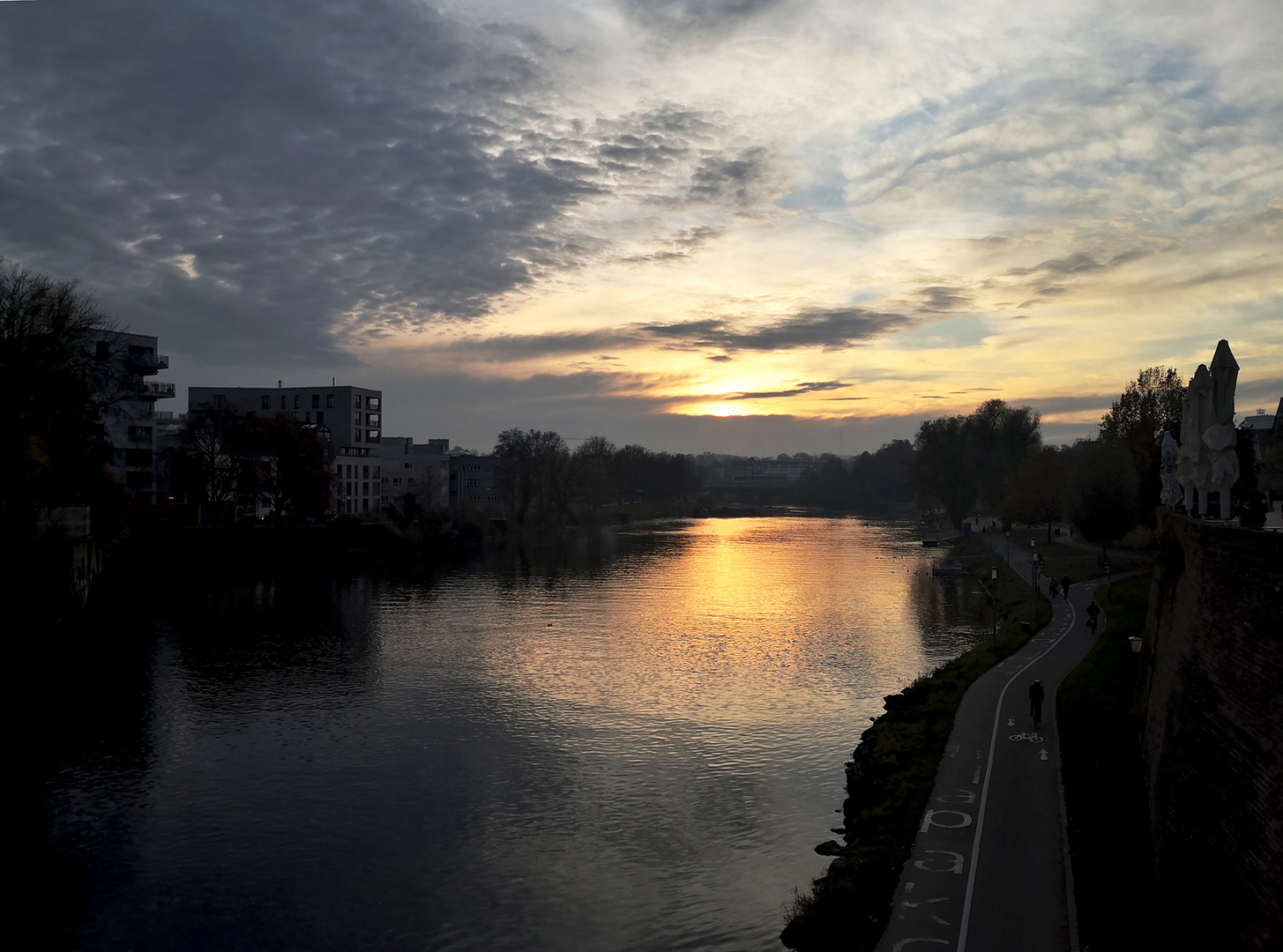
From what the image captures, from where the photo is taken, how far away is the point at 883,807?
21.9 meters

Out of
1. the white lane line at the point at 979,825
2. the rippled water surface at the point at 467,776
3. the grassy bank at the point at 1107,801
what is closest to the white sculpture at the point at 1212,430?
the grassy bank at the point at 1107,801

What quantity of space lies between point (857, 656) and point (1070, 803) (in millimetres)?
24088

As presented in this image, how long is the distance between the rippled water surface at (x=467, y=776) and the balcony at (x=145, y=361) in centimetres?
4943

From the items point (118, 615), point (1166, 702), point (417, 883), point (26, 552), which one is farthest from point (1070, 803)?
point (118, 615)

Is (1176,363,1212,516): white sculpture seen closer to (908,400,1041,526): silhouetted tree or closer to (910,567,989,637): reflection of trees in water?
(910,567,989,637): reflection of trees in water

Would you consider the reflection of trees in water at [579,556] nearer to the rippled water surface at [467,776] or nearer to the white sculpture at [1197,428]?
the rippled water surface at [467,776]

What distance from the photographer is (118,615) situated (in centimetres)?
5706

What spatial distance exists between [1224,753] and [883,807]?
8.59 m

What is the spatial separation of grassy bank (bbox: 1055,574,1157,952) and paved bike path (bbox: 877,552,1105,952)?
14.5 inches

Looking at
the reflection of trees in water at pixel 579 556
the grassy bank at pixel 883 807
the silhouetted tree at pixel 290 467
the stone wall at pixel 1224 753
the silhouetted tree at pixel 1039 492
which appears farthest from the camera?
the silhouetted tree at pixel 290 467

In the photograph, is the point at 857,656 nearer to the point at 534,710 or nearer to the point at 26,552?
the point at 534,710

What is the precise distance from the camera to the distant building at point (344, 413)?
416 feet

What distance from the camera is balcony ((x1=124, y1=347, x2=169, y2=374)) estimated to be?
96.1 metres

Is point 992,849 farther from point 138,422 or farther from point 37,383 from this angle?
point 138,422
